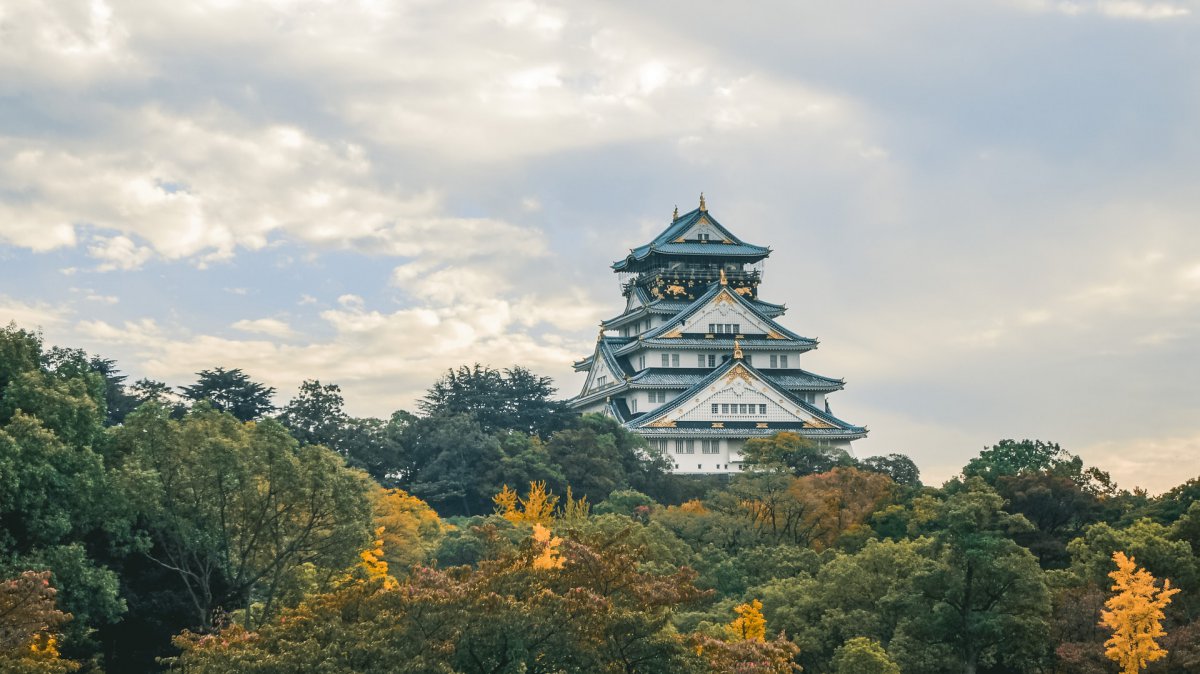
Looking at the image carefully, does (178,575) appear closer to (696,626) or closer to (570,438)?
(696,626)

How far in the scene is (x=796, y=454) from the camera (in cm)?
6600

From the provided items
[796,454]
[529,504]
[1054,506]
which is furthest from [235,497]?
[796,454]

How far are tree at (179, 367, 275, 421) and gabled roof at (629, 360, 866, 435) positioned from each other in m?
24.3

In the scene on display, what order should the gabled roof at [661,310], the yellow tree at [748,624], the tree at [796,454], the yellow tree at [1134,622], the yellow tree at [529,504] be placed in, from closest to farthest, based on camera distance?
the yellow tree at [1134,622] → the yellow tree at [748,624] → the yellow tree at [529,504] → the tree at [796,454] → the gabled roof at [661,310]

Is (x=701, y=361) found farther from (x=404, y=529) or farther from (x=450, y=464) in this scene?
(x=404, y=529)

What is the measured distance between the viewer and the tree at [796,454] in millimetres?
63125

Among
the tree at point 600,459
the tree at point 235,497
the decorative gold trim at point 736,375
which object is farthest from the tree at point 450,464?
the tree at point 235,497

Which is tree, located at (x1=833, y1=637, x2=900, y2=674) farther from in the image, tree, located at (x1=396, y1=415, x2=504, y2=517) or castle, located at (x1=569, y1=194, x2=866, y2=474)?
castle, located at (x1=569, y1=194, x2=866, y2=474)

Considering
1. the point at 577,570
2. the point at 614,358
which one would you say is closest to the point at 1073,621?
the point at 577,570

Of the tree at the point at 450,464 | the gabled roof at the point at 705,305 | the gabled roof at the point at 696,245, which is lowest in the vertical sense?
the tree at the point at 450,464

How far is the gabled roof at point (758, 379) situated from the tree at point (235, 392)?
79.7 ft

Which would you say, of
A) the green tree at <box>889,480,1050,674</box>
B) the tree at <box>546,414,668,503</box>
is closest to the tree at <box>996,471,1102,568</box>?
the green tree at <box>889,480,1050,674</box>

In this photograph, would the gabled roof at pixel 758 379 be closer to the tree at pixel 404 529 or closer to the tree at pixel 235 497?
the tree at pixel 404 529

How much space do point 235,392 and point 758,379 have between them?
105 feet
